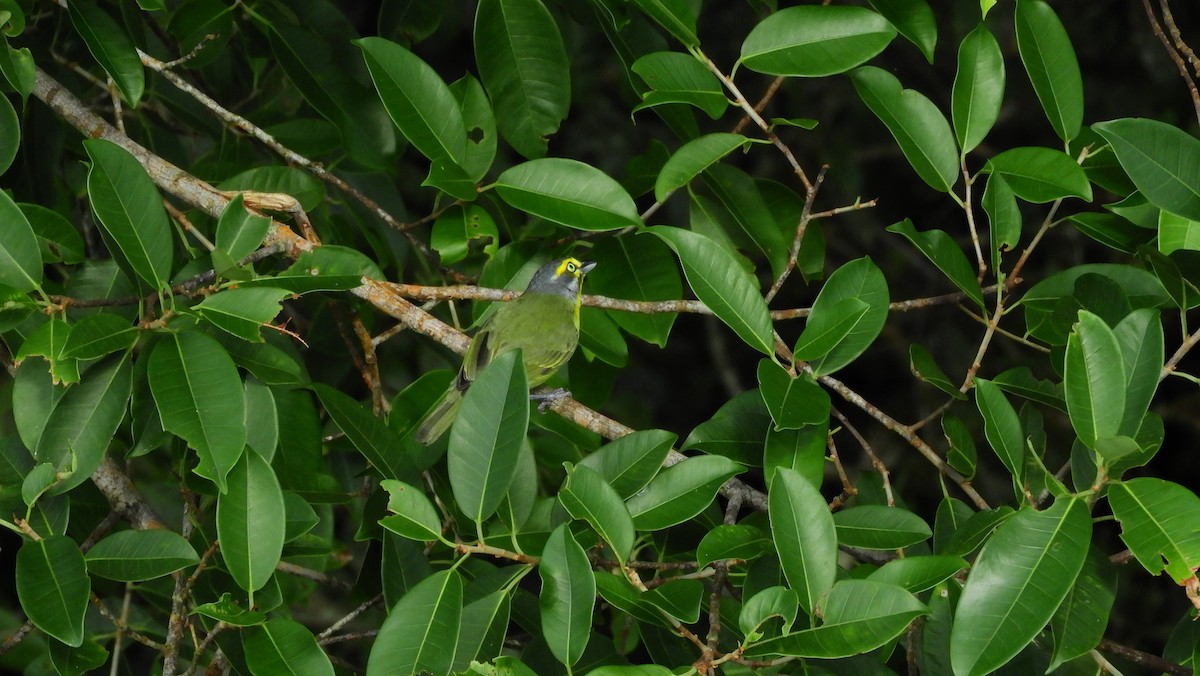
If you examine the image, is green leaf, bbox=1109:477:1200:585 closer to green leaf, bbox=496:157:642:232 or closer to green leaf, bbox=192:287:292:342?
green leaf, bbox=496:157:642:232

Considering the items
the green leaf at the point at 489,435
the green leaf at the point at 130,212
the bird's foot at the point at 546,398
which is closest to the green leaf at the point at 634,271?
the bird's foot at the point at 546,398

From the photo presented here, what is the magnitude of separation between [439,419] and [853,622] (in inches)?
45.4

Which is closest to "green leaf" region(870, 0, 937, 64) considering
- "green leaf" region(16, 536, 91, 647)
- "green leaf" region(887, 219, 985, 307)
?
"green leaf" region(887, 219, 985, 307)

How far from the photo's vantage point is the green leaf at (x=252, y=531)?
165 centimetres

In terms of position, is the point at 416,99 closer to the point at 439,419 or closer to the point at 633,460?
the point at 439,419

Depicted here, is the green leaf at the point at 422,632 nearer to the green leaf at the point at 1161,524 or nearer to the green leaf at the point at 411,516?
the green leaf at the point at 411,516

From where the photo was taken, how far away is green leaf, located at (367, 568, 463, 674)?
59.3 inches

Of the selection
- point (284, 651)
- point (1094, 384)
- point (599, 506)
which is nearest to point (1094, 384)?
point (1094, 384)

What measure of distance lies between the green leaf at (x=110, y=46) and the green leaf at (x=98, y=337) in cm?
68

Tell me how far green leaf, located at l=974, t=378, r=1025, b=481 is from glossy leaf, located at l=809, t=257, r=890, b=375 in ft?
0.76

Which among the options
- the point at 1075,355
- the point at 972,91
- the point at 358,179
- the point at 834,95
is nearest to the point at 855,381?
the point at 834,95

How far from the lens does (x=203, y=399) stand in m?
1.65

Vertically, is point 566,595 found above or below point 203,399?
below

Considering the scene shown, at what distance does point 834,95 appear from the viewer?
209 inches
